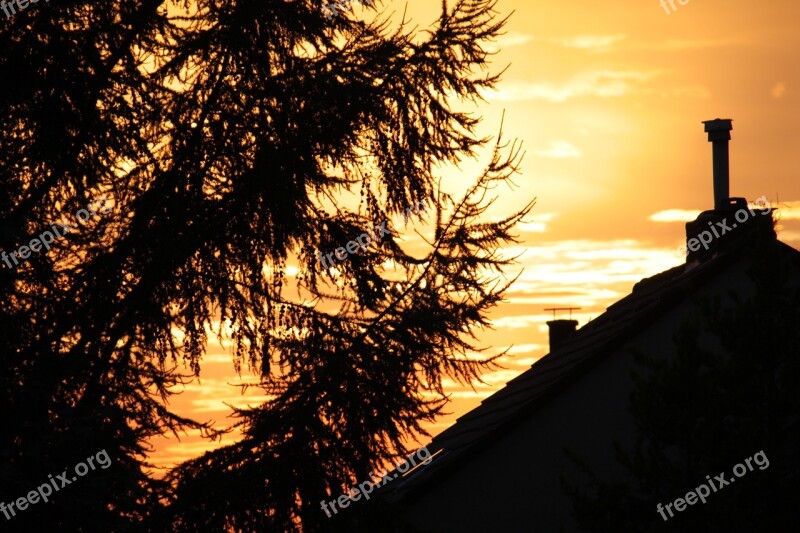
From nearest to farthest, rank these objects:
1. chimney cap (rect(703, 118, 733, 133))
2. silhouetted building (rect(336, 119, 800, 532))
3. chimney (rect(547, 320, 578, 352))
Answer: silhouetted building (rect(336, 119, 800, 532)) < chimney cap (rect(703, 118, 733, 133)) < chimney (rect(547, 320, 578, 352))

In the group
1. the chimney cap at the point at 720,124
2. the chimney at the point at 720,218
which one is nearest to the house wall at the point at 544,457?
the chimney at the point at 720,218

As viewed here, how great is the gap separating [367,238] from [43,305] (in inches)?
125

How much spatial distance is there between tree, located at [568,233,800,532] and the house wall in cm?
361

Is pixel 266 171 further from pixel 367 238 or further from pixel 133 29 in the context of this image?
pixel 133 29

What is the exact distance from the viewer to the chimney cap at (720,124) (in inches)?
644

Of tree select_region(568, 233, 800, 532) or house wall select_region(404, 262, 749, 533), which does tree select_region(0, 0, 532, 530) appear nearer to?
tree select_region(568, 233, 800, 532)

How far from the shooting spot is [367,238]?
986 cm

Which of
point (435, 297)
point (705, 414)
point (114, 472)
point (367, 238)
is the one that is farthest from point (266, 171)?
point (705, 414)

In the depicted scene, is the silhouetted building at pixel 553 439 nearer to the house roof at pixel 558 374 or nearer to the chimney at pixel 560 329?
the house roof at pixel 558 374

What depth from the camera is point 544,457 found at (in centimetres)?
1352

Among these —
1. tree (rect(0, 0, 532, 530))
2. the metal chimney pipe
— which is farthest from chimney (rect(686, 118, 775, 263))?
tree (rect(0, 0, 532, 530))

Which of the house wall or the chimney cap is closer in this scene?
the house wall

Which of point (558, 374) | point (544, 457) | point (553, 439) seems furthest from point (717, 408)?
point (558, 374)

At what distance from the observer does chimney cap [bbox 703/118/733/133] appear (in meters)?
16.4
